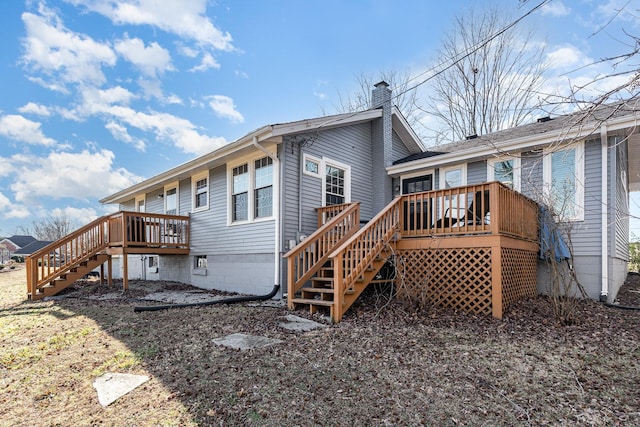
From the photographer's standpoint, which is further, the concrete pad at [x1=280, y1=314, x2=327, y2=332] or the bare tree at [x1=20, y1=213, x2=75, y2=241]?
the bare tree at [x1=20, y1=213, x2=75, y2=241]

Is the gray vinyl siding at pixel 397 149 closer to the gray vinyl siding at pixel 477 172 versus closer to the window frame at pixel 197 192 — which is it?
the gray vinyl siding at pixel 477 172

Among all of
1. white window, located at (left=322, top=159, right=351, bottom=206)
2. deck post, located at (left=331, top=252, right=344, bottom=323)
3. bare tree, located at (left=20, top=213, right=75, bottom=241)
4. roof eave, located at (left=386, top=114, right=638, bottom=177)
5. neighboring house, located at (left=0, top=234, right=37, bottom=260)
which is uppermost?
roof eave, located at (left=386, top=114, right=638, bottom=177)

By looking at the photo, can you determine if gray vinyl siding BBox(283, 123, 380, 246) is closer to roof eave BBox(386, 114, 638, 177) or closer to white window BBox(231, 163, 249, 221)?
roof eave BBox(386, 114, 638, 177)

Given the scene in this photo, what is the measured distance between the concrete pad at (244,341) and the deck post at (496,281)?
352 cm

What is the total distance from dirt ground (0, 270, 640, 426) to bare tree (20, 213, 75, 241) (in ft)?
146

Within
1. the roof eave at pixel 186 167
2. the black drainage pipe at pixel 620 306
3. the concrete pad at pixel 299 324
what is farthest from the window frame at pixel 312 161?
the black drainage pipe at pixel 620 306

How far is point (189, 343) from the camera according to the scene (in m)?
4.58

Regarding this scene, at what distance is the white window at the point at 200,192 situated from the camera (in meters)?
10.4

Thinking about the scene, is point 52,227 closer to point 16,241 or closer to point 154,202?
point 16,241

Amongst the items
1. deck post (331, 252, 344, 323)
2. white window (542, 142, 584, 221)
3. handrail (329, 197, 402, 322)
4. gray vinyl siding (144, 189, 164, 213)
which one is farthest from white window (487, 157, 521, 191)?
gray vinyl siding (144, 189, 164, 213)

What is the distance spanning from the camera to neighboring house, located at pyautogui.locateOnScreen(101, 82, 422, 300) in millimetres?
8031

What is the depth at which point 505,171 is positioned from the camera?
26.9 ft

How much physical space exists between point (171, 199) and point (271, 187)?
5.55 meters

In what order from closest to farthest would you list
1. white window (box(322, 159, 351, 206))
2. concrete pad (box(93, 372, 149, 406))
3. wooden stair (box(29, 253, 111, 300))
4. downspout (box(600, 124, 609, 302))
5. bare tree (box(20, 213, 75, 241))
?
concrete pad (box(93, 372, 149, 406)) → downspout (box(600, 124, 609, 302)) → wooden stair (box(29, 253, 111, 300)) → white window (box(322, 159, 351, 206)) → bare tree (box(20, 213, 75, 241))
